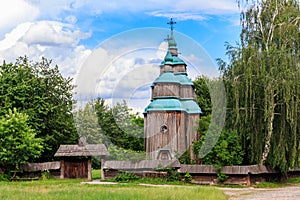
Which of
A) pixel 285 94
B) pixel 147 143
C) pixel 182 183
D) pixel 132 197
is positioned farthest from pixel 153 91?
pixel 132 197

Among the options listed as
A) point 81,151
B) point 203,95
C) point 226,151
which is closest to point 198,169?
point 226,151

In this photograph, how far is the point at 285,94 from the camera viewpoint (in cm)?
2708

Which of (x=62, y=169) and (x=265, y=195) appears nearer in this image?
(x=265, y=195)

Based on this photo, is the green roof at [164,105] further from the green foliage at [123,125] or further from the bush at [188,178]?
the bush at [188,178]

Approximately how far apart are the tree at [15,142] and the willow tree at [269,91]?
1330cm

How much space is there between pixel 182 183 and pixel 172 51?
16006 mm

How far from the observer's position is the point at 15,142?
1193 inches

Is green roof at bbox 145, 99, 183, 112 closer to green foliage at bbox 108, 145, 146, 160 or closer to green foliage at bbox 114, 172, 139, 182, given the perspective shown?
green foliage at bbox 108, 145, 146, 160

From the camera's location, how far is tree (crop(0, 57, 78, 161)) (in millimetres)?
36438

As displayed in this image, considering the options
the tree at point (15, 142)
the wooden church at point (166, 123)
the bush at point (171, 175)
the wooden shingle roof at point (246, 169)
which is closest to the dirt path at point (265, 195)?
the wooden shingle roof at point (246, 169)

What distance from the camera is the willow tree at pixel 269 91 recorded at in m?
27.3

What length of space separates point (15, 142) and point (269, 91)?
16490mm

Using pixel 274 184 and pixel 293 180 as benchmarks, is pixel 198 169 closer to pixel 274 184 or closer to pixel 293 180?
pixel 274 184

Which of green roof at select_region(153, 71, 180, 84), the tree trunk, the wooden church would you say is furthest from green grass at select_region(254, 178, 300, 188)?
green roof at select_region(153, 71, 180, 84)
